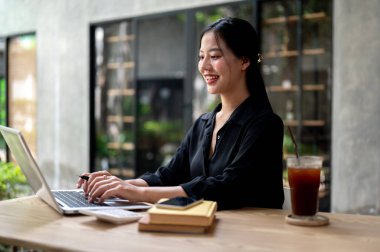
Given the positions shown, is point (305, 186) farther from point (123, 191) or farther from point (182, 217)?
point (123, 191)

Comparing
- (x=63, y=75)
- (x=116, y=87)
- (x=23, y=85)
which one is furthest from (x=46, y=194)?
(x=116, y=87)

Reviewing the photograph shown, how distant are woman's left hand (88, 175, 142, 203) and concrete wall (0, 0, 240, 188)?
423 cm

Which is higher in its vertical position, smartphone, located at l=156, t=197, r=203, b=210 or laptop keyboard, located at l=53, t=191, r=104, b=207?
smartphone, located at l=156, t=197, r=203, b=210

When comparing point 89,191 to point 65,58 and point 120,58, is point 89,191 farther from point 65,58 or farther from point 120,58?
point 120,58

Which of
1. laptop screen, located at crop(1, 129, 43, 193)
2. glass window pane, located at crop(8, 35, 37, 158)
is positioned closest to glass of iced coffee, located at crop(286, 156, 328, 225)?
laptop screen, located at crop(1, 129, 43, 193)

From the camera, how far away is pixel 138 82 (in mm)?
6500

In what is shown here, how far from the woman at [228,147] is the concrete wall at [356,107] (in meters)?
2.18

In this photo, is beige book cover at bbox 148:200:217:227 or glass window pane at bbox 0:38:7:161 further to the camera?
glass window pane at bbox 0:38:7:161

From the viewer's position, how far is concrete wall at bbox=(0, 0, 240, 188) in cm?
588

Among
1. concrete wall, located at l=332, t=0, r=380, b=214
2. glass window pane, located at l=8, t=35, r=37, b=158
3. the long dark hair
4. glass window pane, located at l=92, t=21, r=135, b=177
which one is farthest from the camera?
glass window pane, located at l=92, t=21, r=135, b=177

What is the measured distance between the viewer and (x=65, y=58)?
608 centimetres

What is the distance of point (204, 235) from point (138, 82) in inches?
214

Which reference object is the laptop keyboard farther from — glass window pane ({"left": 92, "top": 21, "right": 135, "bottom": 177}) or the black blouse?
glass window pane ({"left": 92, "top": 21, "right": 135, "bottom": 177})

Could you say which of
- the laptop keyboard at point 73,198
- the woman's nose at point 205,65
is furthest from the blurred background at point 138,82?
the laptop keyboard at point 73,198
